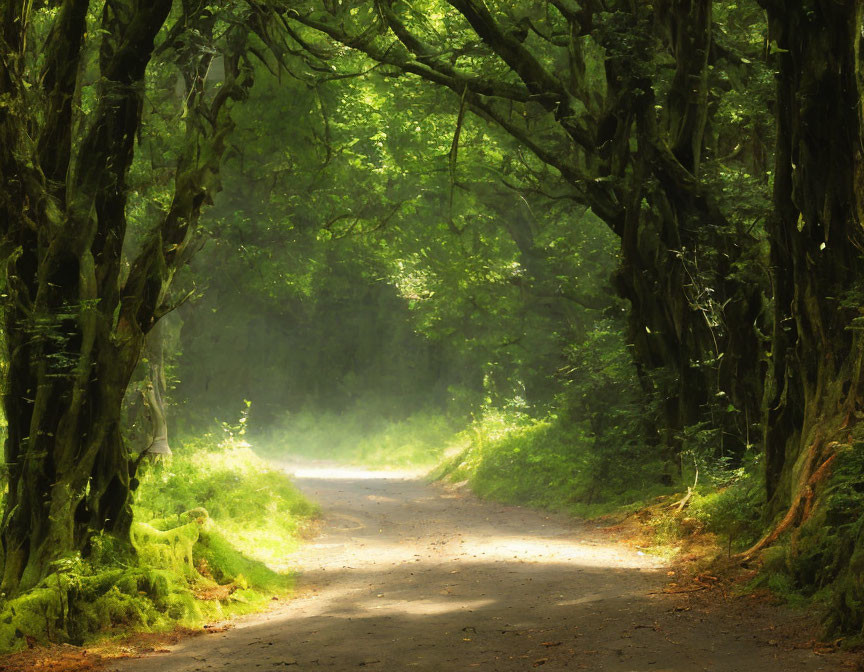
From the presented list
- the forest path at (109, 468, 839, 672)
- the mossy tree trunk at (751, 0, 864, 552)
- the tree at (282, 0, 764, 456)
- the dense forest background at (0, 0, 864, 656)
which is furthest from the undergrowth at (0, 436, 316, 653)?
the tree at (282, 0, 764, 456)

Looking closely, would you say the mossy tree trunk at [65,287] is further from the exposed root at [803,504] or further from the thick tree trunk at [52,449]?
the exposed root at [803,504]

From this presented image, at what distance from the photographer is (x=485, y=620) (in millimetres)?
8500

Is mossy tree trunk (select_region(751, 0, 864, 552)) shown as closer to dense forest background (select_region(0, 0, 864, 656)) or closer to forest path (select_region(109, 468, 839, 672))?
dense forest background (select_region(0, 0, 864, 656))

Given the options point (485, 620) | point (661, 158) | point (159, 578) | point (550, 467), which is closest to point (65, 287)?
point (159, 578)

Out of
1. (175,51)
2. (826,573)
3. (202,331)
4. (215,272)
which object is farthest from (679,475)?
(202,331)

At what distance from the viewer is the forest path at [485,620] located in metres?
6.76

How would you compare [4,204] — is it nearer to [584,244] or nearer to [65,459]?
[65,459]

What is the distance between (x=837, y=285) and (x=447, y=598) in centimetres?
507

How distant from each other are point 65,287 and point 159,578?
2.96 meters

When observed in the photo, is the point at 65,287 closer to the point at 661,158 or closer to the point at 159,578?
the point at 159,578

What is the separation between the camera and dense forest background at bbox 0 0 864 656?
8883 mm

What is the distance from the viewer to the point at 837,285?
9180mm

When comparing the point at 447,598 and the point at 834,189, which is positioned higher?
the point at 834,189

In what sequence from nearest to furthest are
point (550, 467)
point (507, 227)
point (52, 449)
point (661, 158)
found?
point (52, 449), point (661, 158), point (550, 467), point (507, 227)
